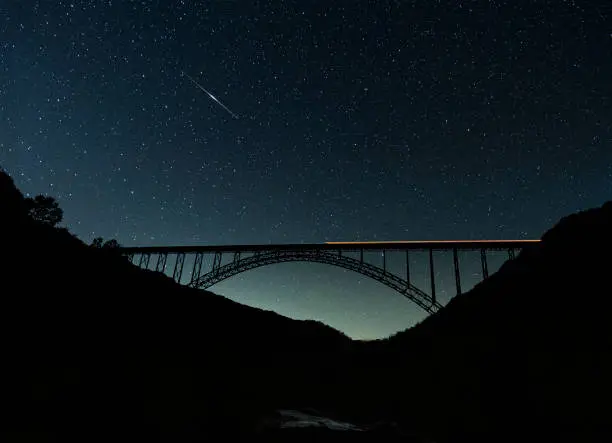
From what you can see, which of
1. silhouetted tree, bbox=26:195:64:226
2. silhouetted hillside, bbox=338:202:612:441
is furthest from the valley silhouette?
silhouetted tree, bbox=26:195:64:226

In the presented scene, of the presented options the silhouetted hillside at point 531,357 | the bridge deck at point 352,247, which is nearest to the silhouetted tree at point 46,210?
the bridge deck at point 352,247

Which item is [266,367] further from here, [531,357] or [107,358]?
[531,357]

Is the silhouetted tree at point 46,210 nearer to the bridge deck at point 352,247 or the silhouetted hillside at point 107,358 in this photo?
the bridge deck at point 352,247

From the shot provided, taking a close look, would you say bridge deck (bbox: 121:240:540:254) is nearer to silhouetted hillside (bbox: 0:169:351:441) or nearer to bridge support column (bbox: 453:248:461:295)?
bridge support column (bbox: 453:248:461:295)

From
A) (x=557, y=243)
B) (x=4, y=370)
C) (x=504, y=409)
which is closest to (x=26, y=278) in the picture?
(x=4, y=370)

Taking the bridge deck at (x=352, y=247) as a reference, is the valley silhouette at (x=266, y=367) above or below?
below

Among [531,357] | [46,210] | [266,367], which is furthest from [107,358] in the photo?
[46,210]

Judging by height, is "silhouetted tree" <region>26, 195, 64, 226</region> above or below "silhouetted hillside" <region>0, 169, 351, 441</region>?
above
